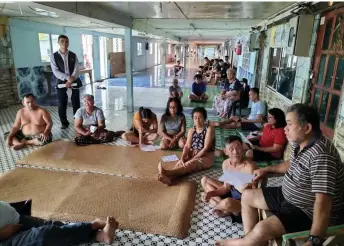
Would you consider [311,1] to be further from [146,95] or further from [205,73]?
[205,73]

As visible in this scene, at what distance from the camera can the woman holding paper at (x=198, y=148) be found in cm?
324

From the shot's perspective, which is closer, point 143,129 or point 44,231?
point 44,231

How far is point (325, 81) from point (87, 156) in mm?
3235

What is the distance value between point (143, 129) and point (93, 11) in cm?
255

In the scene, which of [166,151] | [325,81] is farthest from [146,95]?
[325,81]

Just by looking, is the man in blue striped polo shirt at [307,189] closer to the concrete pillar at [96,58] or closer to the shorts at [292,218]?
the shorts at [292,218]

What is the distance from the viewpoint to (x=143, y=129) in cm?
419

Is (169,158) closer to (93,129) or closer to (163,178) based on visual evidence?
(163,178)

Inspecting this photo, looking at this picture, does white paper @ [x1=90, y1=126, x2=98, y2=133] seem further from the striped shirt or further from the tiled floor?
the striped shirt

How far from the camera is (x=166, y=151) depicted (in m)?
3.91

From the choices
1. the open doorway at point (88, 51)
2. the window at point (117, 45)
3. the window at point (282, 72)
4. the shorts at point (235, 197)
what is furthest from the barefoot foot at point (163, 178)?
the window at point (117, 45)

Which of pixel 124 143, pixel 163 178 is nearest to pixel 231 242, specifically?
pixel 163 178

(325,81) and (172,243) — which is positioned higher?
(325,81)

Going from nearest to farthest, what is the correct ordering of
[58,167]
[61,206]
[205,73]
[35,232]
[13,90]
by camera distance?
[35,232], [61,206], [58,167], [13,90], [205,73]
